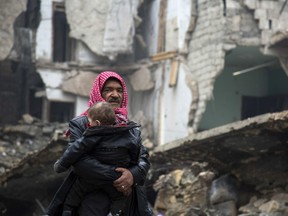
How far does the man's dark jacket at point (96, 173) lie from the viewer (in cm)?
337

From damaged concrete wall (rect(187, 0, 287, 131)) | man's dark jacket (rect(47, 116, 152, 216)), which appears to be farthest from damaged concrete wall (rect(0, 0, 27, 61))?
man's dark jacket (rect(47, 116, 152, 216))

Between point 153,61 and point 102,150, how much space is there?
527 inches

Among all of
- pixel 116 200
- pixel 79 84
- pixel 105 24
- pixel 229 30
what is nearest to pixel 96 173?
pixel 116 200

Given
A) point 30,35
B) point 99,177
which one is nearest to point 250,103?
point 30,35

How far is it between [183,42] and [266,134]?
8.41 m

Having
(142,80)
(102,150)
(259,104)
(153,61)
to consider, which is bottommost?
(259,104)

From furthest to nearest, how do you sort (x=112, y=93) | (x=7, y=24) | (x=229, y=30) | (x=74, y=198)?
(x=7, y=24) → (x=229, y=30) → (x=112, y=93) → (x=74, y=198)

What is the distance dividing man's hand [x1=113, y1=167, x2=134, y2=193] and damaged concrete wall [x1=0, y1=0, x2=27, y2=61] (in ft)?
44.2

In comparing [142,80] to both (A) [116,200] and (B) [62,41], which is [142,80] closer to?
(B) [62,41]

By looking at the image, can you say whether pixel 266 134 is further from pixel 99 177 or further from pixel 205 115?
pixel 205 115

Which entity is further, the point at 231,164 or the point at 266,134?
the point at 231,164

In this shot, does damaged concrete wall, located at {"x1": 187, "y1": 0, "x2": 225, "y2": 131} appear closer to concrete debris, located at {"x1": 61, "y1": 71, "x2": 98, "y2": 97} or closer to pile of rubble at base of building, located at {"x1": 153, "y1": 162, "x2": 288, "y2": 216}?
concrete debris, located at {"x1": 61, "y1": 71, "x2": 98, "y2": 97}

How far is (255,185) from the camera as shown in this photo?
8.50 meters

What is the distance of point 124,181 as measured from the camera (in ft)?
11.2
